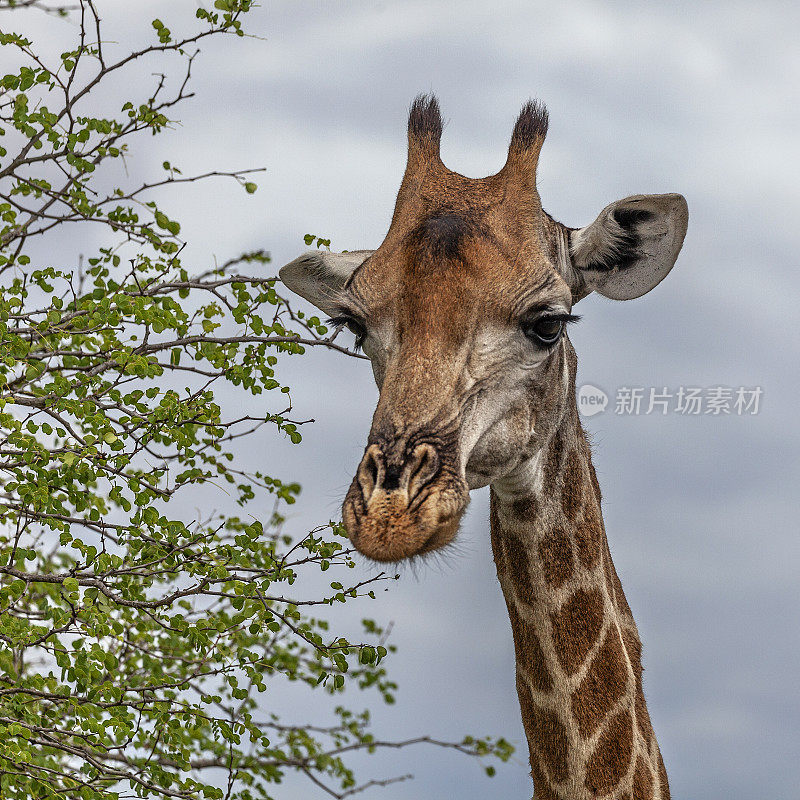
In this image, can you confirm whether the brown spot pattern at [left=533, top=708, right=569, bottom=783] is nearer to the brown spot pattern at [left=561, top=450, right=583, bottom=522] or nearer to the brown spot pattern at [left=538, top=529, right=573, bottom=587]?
the brown spot pattern at [left=538, top=529, right=573, bottom=587]

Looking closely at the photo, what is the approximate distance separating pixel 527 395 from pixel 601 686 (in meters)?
1.51

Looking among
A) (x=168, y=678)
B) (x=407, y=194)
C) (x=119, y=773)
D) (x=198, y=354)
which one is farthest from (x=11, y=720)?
(x=407, y=194)

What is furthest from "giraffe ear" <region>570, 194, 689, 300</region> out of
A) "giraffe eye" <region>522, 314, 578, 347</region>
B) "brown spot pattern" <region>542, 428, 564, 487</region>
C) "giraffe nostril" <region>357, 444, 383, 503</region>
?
"giraffe nostril" <region>357, 444, 383, 503</region>

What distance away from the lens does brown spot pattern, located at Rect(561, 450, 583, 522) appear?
542 centimetres

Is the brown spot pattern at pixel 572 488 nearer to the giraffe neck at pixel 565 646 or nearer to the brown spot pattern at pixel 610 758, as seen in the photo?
the giraffe neck at pixel 565 646

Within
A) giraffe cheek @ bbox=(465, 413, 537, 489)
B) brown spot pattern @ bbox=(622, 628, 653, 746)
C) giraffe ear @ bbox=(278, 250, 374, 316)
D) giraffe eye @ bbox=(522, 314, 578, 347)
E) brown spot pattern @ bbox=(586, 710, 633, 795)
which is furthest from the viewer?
giraffe ear @ bbox=(278, 250, 374, 316)

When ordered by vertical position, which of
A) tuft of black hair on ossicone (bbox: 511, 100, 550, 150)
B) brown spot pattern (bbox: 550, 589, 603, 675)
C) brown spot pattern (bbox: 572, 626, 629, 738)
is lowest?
brown spot pattern (bbox: 572, 626, 629, 738)

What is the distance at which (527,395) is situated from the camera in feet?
16.7

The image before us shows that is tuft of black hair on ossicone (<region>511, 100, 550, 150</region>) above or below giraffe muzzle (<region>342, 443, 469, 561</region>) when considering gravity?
above

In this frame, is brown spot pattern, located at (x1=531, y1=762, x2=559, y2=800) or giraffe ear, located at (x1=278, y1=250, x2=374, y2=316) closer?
brown spot pattern, located at (x1=531, y1=762, x2=559, y2=800)

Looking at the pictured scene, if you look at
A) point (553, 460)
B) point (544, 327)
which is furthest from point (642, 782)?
point (544, 327)

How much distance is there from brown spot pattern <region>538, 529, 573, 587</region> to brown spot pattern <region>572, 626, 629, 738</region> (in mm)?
406

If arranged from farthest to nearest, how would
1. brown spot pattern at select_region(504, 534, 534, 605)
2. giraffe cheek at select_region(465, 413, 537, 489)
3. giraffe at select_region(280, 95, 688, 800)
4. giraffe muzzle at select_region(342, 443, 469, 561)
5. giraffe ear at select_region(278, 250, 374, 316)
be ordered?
giraffe ear at select_region(278, 250, 374, 316) < brown spot pattern at select_region(504, 534, 534, 605) < giraffe cheek at select_region(465, 413, 537, 489) < giraffe at select_region(280, 95, 688, 800) < giraffe muzzle at select_region(342, 443, 469, 561)

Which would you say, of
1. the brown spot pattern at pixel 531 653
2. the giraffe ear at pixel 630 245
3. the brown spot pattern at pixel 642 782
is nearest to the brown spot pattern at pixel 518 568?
the brown spot pattern at pixel 531 653
